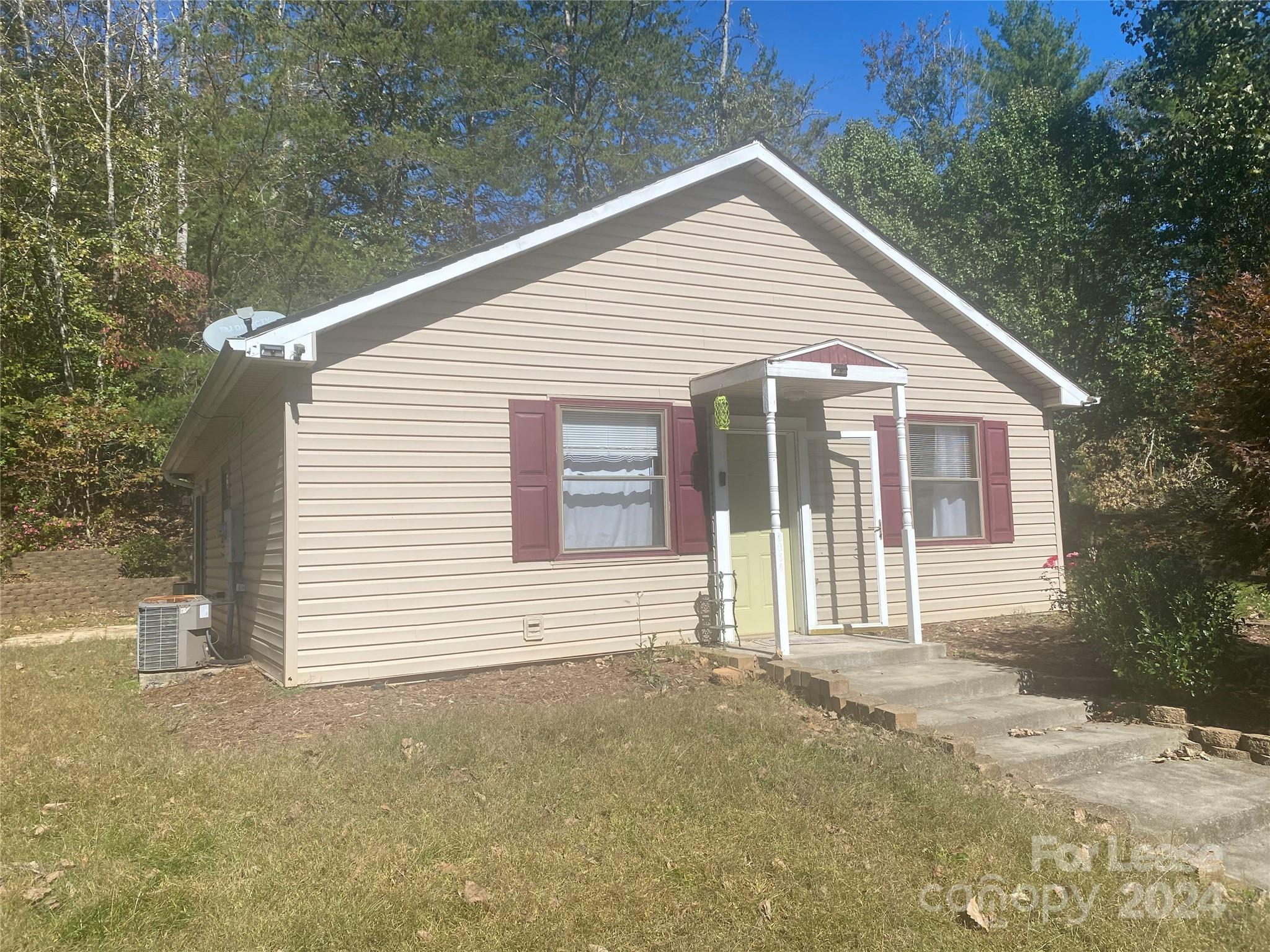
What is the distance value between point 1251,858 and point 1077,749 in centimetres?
126

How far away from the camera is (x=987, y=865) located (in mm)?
3867

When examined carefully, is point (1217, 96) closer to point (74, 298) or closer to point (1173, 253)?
point (1173, 253)

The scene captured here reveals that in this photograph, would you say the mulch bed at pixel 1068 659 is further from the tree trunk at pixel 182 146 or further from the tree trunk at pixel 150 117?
the tree trunk at pixel 182 146

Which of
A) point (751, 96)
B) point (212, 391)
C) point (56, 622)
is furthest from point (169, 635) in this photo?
point (751, 96)

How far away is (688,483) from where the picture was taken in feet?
28.6

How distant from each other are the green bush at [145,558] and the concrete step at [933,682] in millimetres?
14865

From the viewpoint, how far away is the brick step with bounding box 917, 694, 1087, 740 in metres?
6.02

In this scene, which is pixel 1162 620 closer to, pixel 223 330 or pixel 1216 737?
pixel 1216 737

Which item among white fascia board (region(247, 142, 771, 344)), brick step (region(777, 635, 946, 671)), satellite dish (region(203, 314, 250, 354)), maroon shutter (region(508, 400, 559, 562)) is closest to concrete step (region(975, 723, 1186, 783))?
brick step (region(777, 635, 946, 671))

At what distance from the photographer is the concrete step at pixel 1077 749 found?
537cm

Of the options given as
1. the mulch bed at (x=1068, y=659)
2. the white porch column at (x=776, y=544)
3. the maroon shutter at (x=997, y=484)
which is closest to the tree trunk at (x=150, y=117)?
the white porch column at (x=776, y=544)

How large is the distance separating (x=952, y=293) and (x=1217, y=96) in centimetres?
925

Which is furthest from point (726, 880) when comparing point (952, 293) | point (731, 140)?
point (731, 140)

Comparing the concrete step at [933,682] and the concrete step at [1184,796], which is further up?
the concrete step at [933,682]
